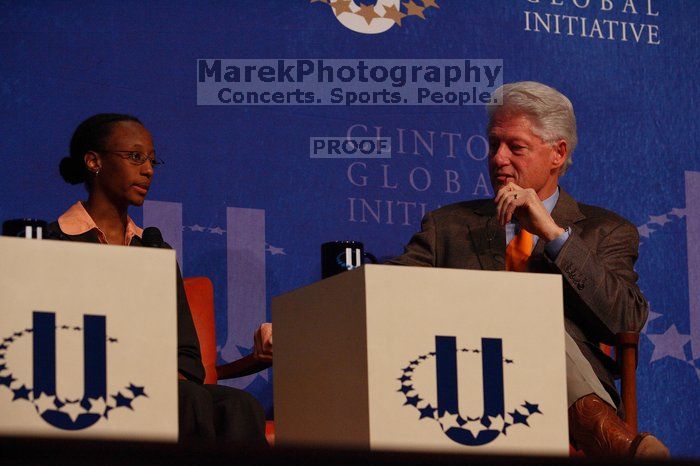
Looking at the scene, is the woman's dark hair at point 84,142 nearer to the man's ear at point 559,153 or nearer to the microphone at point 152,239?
the microphone at point 152,239

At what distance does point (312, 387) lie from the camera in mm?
2057

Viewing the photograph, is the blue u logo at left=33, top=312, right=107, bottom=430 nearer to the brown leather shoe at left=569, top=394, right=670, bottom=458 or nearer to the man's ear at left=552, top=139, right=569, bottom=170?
the brown leather shoe at left=569, top=394, right=670, bottom=458

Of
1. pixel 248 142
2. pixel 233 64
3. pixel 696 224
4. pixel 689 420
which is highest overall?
pixel 233 64

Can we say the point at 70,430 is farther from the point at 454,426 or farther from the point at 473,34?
the point at 473,34

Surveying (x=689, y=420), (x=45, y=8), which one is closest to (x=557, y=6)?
(x=689, y=420)

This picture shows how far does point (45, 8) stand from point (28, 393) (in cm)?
226

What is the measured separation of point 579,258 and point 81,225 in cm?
128

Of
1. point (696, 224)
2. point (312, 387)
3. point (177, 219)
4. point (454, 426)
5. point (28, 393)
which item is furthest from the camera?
point (696, 224)

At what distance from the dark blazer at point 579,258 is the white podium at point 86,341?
3.95ft

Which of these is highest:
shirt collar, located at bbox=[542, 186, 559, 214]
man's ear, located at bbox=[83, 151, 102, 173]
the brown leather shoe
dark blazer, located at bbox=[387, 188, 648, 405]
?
man's ear, located at bbox=[83, 151, 102, 173]

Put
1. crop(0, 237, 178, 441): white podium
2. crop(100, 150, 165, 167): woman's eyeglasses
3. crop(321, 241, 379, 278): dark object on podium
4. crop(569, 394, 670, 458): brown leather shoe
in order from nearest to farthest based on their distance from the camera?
crop(0, 237, 178, 441): white podium < crop(569, 394, 670, 458): brown leather shoe < crop(100, 150, 165, 167): woman's eyeglasses < crop(321, 241, 379, 278): dark object on podium

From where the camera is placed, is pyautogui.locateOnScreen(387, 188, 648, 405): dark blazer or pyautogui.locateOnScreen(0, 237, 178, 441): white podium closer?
pyautogui.locateOnScreen(0, 237, 178, 441): white podium

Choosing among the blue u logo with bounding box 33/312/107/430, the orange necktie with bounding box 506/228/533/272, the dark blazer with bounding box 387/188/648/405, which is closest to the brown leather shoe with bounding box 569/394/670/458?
the dark blazer with bounding box 387/188/648/405

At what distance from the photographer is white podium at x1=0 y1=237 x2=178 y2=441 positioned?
173 cm
